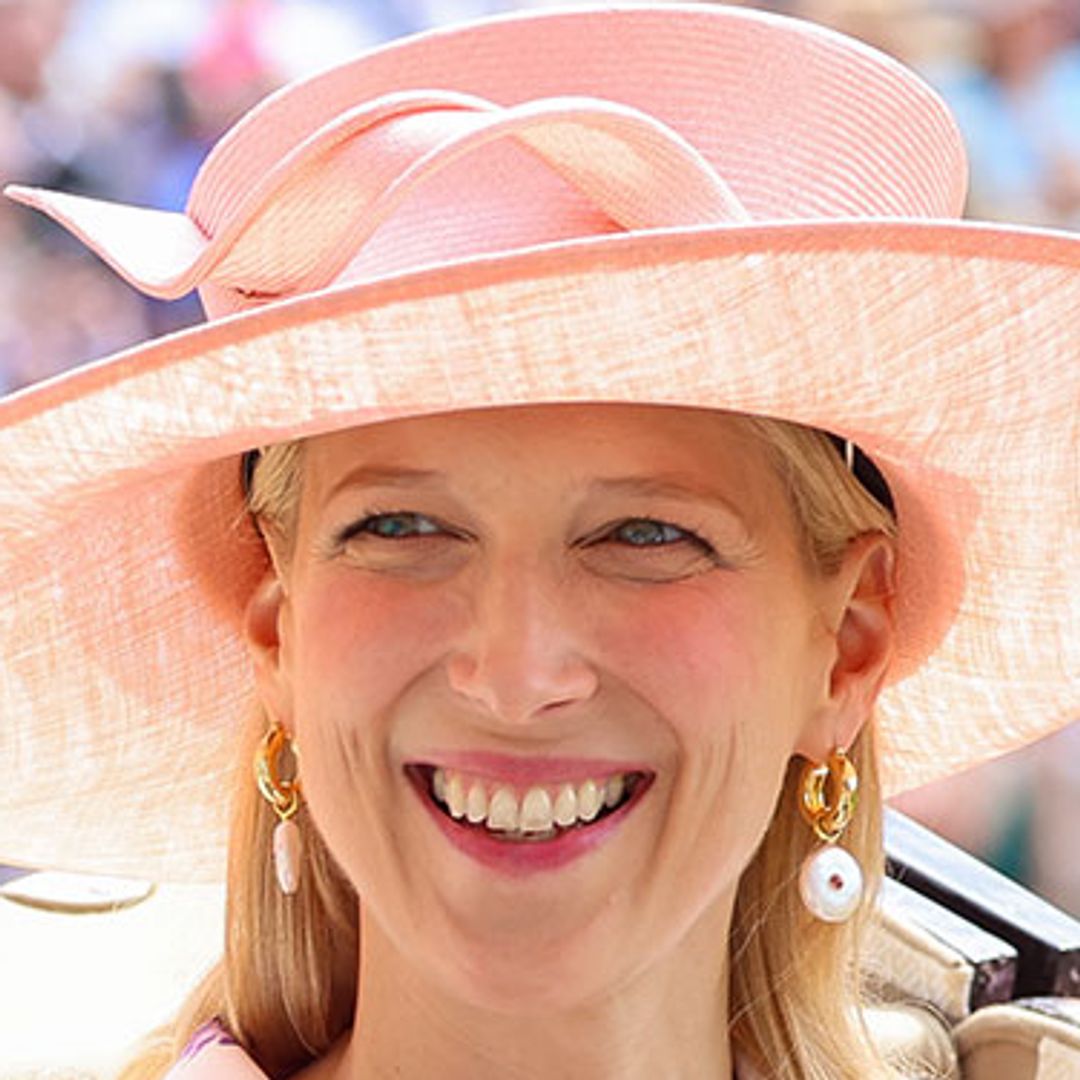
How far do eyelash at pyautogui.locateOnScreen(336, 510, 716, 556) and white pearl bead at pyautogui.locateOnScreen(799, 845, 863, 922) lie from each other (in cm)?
30

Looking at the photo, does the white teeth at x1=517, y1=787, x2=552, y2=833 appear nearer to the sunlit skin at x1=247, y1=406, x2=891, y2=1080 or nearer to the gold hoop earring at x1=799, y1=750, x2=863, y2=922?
the sunlit skin at x1=247, y1=406, x2=891, y2=1080

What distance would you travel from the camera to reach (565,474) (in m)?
1.18

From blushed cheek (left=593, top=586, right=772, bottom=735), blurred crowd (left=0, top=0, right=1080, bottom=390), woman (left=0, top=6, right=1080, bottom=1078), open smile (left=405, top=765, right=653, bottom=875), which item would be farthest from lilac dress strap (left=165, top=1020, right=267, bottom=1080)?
blurred crowd (left=0, top=0, right=1080, bottom=390)

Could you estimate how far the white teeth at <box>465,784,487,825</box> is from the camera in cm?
121

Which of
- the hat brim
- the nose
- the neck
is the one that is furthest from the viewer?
the neck

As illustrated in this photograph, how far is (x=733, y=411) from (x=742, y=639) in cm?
11

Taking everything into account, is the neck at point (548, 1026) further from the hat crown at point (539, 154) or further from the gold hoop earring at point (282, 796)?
the hat crown at point (539, 154)

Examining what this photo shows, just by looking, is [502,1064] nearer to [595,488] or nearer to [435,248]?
[595,488]

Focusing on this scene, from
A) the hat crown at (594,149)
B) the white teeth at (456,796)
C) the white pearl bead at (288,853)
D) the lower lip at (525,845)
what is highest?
the hat crown at (594,149)

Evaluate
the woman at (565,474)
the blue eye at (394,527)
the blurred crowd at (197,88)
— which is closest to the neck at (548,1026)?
the woman at (565,474)

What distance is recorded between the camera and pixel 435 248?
114 centimetres

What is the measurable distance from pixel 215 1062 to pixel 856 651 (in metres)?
0.44

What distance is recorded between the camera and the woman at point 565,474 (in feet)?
3.51

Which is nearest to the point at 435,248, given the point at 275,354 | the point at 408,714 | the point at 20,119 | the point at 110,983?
the point at 275,354
